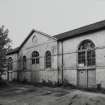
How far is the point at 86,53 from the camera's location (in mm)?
13609

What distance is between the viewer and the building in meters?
12.5

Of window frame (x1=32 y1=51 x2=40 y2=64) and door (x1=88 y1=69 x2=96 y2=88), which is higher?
window frame (x1=32 y1=51 x2=40 y2=64)

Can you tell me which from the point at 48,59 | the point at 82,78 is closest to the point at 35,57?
the point at 48,59

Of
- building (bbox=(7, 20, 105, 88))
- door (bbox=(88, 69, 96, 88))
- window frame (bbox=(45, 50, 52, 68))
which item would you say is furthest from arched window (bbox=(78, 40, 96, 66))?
window frame (bbox=(45, 50, 52, 68))

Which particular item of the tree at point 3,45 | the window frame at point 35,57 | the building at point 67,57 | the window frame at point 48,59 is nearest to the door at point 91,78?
the building at point 67,57

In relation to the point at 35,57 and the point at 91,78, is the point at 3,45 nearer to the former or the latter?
the point at 35,57

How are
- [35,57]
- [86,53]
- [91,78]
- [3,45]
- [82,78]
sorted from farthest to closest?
[35,57]
[3,45]
[82,78]
[86,53]
[91,78]

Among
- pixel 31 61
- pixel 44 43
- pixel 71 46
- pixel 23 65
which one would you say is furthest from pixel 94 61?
pixel 23 65

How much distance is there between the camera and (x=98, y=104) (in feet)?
25.0

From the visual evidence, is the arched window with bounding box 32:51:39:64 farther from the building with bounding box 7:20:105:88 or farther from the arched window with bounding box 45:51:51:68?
the arched window with bounding box 45:51:51:68

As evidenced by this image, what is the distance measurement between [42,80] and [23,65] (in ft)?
18.4

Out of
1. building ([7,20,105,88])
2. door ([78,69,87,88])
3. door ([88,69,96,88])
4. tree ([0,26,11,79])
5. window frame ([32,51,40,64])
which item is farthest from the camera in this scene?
window frame ([32,51,40,64])

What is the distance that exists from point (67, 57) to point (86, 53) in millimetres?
2453

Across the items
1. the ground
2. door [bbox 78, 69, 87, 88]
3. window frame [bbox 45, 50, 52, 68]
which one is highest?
window frame [bbox 45, 50, 52, 68]
